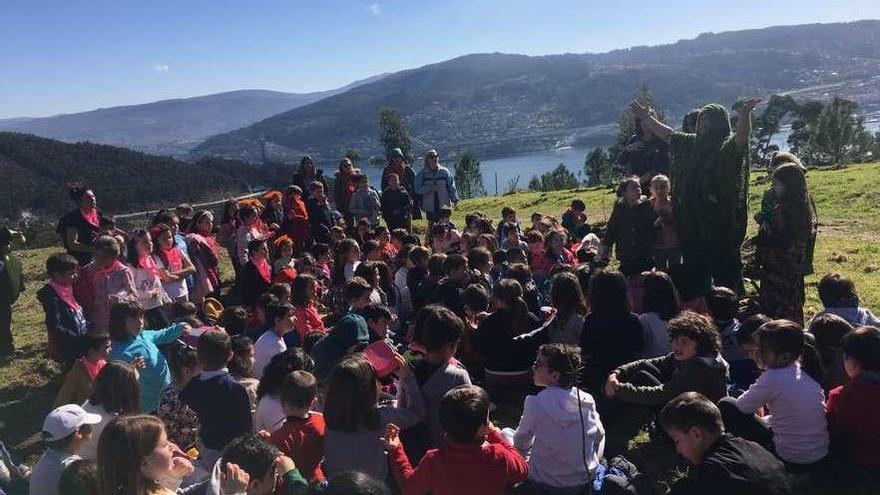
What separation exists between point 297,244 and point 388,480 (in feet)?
24.6

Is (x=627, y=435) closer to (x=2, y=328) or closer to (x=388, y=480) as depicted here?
(x=388, y=480)

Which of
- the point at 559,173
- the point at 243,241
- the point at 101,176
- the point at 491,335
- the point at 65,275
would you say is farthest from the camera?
the point at 559,173

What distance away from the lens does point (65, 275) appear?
6562mm

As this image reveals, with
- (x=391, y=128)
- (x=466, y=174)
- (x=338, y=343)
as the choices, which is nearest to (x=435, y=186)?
(x=338, y=343)

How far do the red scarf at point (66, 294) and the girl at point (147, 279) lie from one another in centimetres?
80

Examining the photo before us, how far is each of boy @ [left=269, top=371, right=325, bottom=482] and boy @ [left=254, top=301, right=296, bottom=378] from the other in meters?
1.82

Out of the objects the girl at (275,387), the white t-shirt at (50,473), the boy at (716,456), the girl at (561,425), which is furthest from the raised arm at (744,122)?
the white t-shirt at (50,473)

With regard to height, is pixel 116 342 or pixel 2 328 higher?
pixel 116 342

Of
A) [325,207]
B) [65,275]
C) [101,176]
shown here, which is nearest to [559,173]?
[101,176]

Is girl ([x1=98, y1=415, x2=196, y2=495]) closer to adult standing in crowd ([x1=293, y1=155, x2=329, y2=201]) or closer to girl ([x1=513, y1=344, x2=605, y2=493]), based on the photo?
girl ([x1=513, y1=344, x2=605, y2=493])

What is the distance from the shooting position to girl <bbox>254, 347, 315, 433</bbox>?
15.0 ft

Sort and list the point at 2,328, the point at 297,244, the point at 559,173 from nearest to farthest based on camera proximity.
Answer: the point at 2,328
the point at 297,244
the point at 559,173

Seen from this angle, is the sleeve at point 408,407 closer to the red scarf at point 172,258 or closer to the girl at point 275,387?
the girl at point 275,387

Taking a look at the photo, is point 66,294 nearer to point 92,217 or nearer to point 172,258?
point 172,258
